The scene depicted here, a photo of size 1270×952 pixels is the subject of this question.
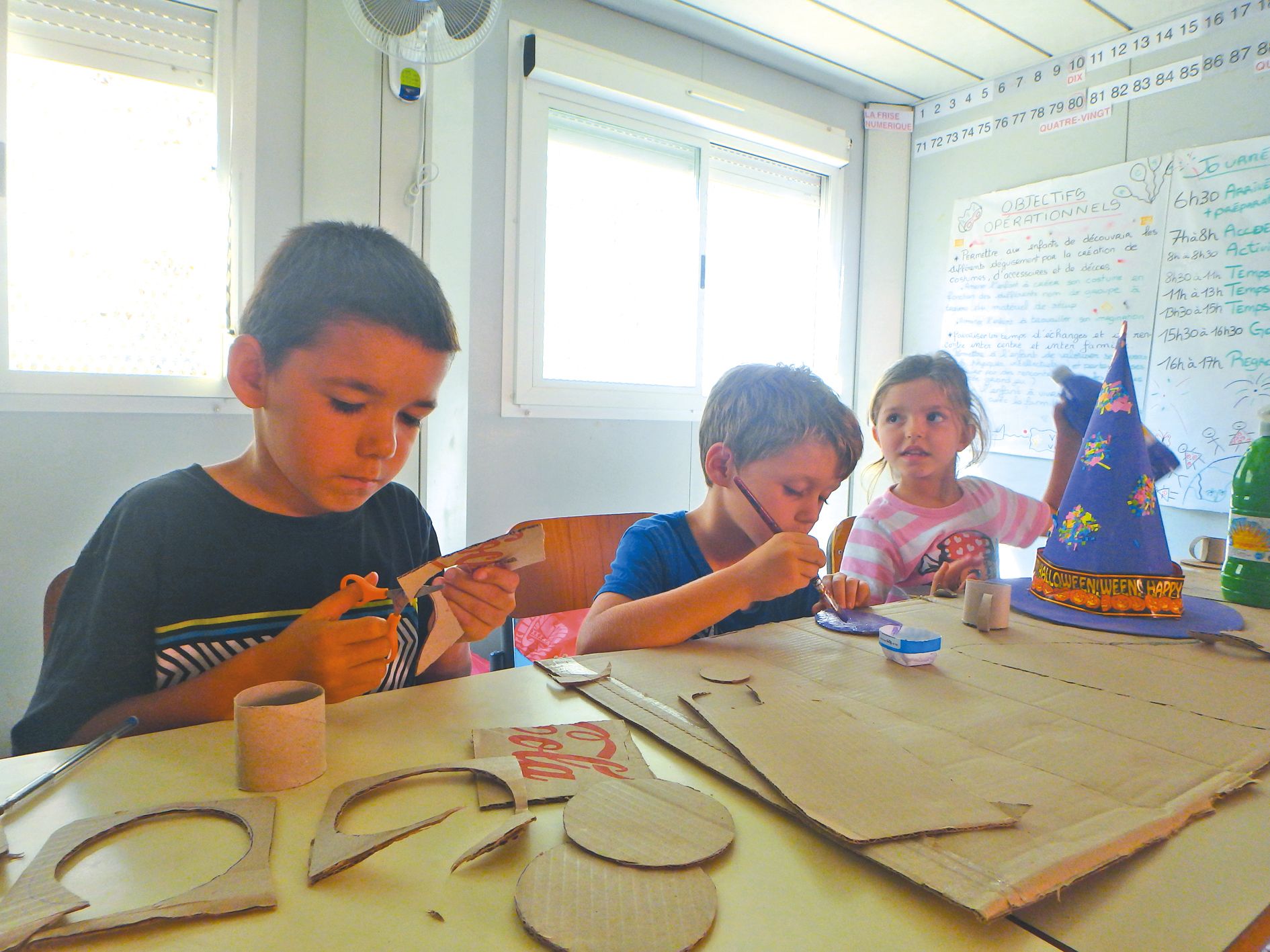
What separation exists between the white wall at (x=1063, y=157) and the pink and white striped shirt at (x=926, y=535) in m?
0.80

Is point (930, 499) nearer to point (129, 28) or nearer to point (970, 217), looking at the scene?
point (970, 217)

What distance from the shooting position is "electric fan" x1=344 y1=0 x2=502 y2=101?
1.63 meters

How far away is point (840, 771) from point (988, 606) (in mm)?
547

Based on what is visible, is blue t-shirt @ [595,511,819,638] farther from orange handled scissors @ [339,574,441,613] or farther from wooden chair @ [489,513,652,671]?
orange handled scissors @ [339,574,441,613]

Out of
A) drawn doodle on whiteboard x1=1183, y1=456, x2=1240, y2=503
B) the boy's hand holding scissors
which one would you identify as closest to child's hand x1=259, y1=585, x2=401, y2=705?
the boy's hand holding scissors

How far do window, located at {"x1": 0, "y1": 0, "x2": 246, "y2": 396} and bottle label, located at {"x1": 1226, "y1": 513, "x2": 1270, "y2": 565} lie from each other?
2.10 metres

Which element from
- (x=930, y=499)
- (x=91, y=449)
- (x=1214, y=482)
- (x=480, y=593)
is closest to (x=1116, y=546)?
(x=930, y=499)

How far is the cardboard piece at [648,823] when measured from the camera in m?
0.39

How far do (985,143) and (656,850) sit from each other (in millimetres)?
3098

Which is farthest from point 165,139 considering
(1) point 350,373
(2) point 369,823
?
(2) point 369,823

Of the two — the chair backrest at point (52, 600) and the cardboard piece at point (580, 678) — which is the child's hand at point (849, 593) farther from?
the chair backrest at point (52, 600)

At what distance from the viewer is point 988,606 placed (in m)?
0.93

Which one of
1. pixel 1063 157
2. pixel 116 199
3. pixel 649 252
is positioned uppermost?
pixel 1063 157

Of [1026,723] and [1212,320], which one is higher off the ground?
[1212,320]
